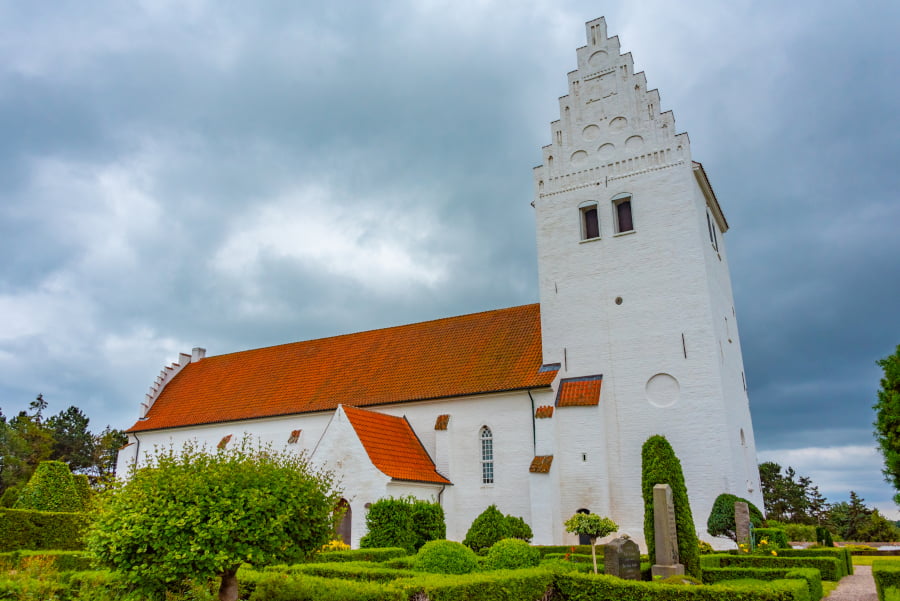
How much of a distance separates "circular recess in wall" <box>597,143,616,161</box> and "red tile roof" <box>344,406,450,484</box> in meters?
11.7

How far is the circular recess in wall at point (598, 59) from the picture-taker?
22.8 metres

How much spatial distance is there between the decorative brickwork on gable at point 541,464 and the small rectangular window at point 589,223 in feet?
25.2

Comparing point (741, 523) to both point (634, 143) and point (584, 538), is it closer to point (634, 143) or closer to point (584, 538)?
point (584, 538)

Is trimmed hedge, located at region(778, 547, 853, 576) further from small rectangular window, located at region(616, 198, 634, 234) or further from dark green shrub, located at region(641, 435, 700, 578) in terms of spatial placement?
small rectangular window, located at region(616, 198, 634, 234)

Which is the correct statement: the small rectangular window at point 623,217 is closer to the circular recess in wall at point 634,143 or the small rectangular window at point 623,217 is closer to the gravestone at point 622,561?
the circular recess in wall at point 634,143

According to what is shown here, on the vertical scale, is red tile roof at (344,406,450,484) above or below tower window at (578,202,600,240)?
below

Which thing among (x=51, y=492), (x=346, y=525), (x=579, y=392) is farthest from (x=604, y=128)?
(x=51, y=492)

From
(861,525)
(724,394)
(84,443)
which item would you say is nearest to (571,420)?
(724,394)

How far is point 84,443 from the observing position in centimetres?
5266

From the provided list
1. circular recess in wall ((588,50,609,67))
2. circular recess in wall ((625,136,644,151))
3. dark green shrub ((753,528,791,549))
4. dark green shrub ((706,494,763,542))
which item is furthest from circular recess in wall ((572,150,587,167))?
dark green shrub ((753,528,791,549))

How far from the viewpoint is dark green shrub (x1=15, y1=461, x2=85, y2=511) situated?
21672 millimetres

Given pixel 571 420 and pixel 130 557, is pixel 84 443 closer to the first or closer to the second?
pixel 571 420

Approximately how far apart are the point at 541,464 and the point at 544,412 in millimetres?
1628

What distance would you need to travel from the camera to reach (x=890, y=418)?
15969mm
